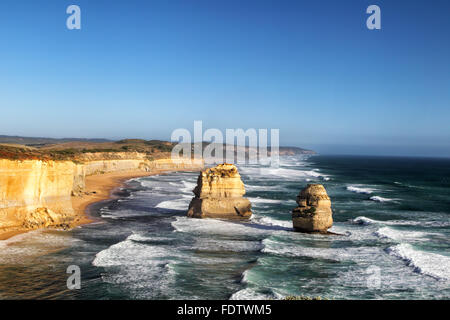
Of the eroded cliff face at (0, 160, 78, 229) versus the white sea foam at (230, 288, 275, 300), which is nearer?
the white sea foam at (230, 288, 275, 300)

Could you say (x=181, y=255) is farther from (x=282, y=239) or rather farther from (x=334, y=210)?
(x=334, y=210)

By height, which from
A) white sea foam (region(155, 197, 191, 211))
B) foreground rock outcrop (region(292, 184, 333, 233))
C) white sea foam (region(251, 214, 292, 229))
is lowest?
white sea foam (region(251, 214, 292, 229))

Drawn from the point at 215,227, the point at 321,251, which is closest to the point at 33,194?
the point at 215,227

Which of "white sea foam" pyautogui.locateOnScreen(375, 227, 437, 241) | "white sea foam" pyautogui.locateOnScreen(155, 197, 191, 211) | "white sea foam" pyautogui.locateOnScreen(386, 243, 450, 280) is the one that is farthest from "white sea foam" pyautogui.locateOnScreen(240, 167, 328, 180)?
"white sea foam" pyautogui.locateOnScreen(386, 243, 450, 280)

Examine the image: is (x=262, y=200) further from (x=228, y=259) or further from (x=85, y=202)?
(x=228, y=259)
